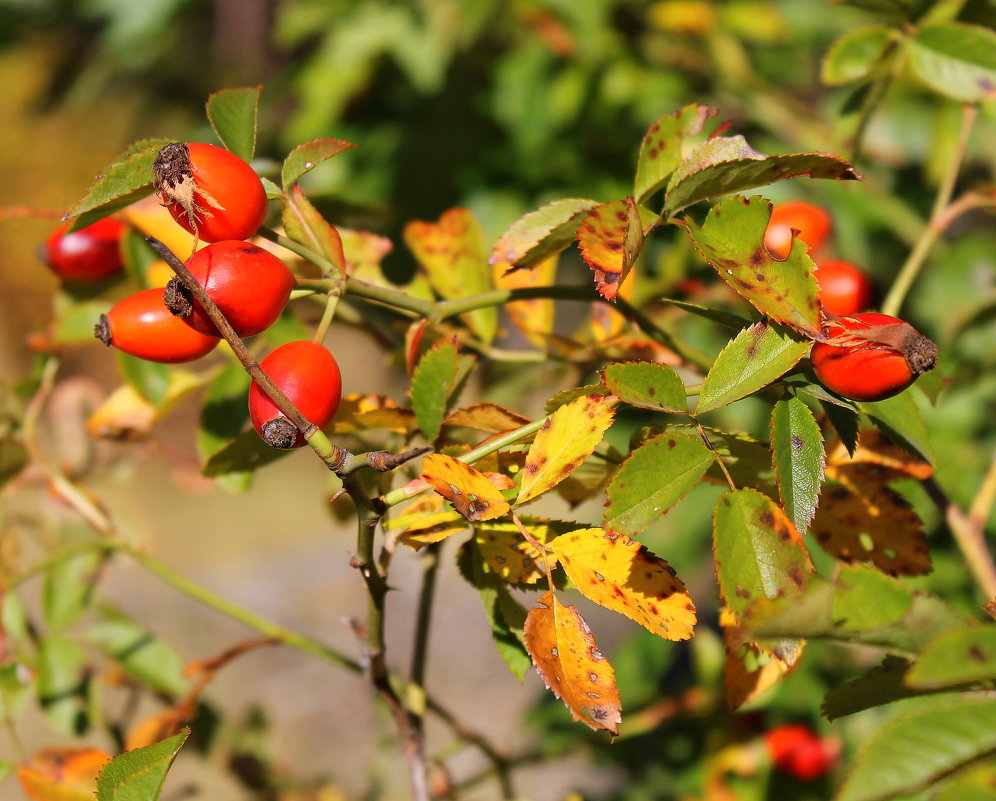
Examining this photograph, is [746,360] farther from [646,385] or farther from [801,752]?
[801,752]

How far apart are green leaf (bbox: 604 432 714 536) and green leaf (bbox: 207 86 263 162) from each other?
1.11 feet

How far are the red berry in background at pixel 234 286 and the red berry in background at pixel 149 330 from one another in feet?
0.10

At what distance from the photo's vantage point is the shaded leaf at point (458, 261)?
2.65 feet

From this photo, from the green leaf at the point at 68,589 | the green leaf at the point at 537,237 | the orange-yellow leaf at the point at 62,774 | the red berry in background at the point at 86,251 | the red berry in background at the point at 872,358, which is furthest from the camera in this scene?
the green leaf at the point at 68,589

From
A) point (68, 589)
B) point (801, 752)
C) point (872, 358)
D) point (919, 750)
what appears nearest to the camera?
point (919, 750)

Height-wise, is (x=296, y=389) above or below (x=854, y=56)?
above

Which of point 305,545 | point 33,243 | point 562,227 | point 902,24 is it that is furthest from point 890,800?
point 33,243

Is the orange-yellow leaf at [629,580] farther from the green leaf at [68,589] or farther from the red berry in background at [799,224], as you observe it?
the green leaf at [68,589]

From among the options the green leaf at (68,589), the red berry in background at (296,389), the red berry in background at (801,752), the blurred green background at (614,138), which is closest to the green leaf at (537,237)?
the red berry in background at (296,389)

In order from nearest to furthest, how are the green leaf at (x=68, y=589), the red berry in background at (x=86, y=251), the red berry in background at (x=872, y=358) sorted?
the red berry in background at (x=872, y=358) → the red berry in background at (x=86, y=251) → the green leaf at (x=68, y=589)

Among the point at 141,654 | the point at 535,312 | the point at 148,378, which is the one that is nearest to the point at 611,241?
the point at 535,312

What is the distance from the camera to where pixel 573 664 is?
52cm

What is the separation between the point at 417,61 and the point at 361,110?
0.21 meters

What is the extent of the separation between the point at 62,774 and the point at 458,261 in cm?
59
